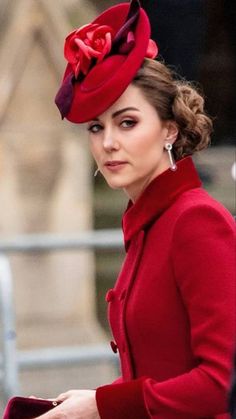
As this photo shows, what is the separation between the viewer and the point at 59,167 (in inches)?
344

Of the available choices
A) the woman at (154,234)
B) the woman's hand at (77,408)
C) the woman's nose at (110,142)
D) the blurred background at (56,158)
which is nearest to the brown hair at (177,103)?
the woman at (154,234)

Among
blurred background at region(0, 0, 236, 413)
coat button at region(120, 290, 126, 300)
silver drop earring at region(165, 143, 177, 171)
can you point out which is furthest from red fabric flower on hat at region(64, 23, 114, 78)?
blurred background at region(0, 0, 236, 413)

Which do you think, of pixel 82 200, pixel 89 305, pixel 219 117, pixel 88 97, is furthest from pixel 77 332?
pixel 88 97

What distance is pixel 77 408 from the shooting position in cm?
327

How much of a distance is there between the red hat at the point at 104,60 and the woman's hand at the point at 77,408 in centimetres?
58

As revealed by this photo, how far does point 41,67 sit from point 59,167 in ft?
1.85

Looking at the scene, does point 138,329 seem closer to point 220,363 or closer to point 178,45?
point 220,363

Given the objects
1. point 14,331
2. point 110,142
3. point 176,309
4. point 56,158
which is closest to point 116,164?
point 110,142

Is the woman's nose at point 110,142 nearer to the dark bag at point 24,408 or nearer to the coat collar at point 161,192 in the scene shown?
the coat collar at point 161,192

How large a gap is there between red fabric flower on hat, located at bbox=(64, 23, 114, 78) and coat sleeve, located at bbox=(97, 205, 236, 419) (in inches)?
16.3

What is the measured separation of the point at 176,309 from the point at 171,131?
434mm

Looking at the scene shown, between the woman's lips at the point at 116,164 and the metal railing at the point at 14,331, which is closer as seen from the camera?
the woman's lips at the point at 116,164

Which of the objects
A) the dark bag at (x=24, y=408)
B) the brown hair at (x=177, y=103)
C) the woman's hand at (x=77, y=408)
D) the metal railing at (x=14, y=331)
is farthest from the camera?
the metal railing at (x=14, y=331)

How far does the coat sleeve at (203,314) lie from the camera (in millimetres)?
3105
